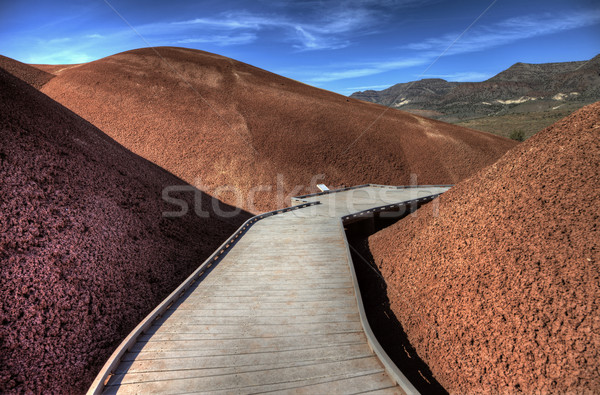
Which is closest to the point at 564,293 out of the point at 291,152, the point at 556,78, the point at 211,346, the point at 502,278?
the point at 502,278

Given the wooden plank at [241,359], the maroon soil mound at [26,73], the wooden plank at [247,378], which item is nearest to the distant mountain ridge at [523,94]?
the maroon soil mound at [26,73]

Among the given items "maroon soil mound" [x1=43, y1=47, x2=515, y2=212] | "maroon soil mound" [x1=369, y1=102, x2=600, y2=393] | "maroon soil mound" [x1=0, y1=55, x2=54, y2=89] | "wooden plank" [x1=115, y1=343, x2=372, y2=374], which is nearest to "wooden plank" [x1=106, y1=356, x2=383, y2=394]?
"wooden plank" [x1=115, y1=343, x2=372, y2=374]

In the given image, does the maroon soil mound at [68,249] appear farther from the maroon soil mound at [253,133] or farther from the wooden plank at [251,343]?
the maroon soil mound at [253,133]

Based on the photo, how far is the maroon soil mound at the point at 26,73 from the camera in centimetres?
2903

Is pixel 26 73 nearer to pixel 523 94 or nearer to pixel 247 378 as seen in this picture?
pixel 247 378

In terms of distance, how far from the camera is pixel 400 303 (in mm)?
8250

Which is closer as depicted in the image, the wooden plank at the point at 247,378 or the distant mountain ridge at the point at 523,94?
the wooden plank at the point at 247,378

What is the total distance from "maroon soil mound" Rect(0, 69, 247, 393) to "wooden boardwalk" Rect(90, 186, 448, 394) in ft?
5.44

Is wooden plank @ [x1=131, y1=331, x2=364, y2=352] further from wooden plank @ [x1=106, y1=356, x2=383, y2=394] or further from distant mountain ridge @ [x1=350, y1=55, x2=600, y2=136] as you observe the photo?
distant mountain ridge @ [x1=350, y1=55, x2=600, y2=136]

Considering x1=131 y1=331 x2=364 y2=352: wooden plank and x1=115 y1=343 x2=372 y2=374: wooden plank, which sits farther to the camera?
x1=131 y1=331 x2=364 y2=352: wooden plank

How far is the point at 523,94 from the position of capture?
116m

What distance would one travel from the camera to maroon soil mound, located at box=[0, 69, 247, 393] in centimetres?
568

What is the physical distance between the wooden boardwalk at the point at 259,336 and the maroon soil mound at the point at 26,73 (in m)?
33.1

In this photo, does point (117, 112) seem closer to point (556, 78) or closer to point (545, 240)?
point (545, 240)
